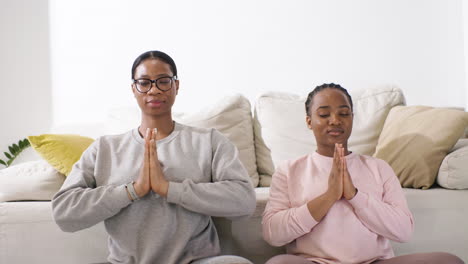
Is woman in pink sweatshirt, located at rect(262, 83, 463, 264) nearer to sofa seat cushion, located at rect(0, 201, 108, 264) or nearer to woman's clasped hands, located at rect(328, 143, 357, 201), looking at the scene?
woman's clasped hands, located at rect(328, 143, 357, 201)

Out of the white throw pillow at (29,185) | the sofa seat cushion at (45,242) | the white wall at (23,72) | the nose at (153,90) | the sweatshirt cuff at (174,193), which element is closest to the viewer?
the sweatshirt cuff at (174,193)

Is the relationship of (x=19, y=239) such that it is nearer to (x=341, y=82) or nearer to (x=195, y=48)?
(x=195, y=48)

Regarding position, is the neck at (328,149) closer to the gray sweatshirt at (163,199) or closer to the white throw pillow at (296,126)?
the gray sweatshirt at (163,199)

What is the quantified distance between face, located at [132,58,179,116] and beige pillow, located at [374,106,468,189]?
997 mm

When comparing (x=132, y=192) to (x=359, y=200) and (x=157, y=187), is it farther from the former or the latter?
(x=359, y=200)

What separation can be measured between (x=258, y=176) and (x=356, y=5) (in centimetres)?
128

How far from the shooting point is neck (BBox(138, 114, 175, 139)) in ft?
5.80

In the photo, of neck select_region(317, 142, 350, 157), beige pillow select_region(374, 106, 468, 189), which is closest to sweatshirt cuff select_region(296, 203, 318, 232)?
neck select_region(317, 142, 350, 157)

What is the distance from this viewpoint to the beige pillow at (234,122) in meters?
2.40

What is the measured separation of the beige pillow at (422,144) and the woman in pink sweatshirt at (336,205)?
417mm

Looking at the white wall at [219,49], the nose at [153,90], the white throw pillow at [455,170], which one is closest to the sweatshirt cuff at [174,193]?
the nose at [153,90]

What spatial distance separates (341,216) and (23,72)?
248 cm

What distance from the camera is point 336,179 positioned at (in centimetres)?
161

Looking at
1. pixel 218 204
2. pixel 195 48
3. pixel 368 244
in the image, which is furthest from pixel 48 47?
pixel 368 244
